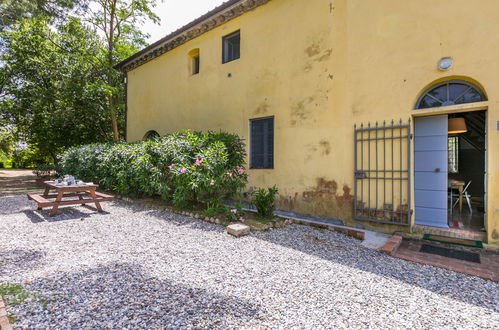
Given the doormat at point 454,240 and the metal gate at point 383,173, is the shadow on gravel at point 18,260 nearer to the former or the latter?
the metal gate at point 383,173

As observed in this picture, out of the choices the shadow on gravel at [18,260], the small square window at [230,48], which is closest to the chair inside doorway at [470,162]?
the small square window at [230,48]

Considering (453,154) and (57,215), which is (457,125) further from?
(57,215)

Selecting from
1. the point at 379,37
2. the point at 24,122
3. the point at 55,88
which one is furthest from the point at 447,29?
the point at 24,122

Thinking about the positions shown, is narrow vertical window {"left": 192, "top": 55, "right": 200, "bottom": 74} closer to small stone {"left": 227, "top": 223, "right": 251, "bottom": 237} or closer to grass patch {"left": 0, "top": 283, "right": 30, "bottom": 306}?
small stone {"left": 227, "top": 223, "right": 251, "bottom": 237}

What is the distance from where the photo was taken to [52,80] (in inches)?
581

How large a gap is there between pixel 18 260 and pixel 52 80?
1580 centimetres

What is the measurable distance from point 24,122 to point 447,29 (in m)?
21.9

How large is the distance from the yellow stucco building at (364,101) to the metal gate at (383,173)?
21 millimetres

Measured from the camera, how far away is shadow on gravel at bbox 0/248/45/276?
9.85 feet

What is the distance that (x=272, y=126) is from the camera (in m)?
6.99

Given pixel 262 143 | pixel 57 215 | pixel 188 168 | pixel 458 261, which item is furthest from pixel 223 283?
pixel 57 215

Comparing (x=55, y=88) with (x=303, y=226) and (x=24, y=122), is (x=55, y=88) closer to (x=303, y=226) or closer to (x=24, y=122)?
(x=24, y=122)

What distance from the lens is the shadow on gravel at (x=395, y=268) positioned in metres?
2.81

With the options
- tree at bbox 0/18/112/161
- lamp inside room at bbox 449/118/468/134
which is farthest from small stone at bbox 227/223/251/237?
tree at bbox 0/18/112/161
